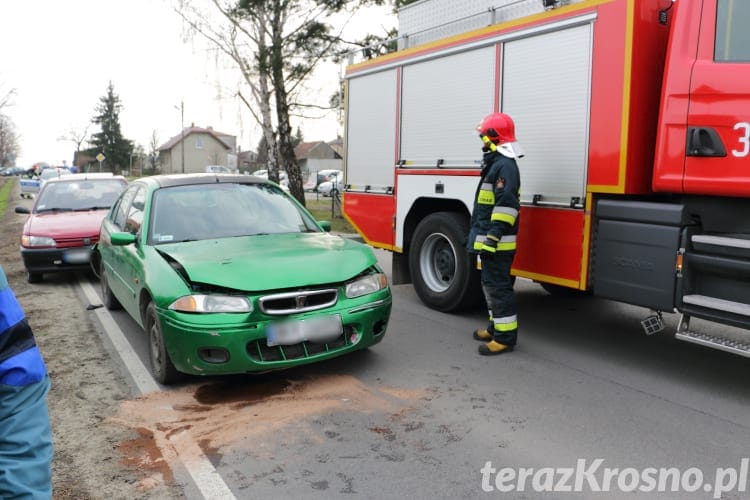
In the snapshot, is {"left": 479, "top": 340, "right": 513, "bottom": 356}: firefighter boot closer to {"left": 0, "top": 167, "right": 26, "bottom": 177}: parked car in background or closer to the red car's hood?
the red car's hood

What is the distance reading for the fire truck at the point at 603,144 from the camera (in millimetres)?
4211

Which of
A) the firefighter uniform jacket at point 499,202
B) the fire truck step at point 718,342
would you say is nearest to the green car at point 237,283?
the firefighter uniform jacket at point 499,202

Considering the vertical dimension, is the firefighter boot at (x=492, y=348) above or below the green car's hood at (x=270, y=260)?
below

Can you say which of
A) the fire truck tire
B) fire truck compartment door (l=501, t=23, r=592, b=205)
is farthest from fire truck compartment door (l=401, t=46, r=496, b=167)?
the fire truck tire

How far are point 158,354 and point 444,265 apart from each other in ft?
10.8

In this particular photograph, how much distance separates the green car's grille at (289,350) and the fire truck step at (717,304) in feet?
7.91

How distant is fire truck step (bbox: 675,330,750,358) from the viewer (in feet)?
13.2

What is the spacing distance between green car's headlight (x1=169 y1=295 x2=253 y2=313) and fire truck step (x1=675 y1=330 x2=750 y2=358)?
2.99 meters

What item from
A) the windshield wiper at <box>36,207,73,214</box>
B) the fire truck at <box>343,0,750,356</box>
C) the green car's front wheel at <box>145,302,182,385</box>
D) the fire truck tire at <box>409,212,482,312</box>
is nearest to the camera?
the fire truck at <box>343,0,750,356</box>

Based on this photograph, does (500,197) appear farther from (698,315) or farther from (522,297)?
(522,297)

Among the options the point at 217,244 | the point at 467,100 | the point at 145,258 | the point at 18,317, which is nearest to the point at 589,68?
the point at 467,100

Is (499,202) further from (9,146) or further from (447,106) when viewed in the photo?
(9,146)

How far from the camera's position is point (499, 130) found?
17.1 feet

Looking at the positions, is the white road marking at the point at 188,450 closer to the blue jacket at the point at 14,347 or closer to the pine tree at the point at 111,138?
the blue jacket at the point at 14,347
